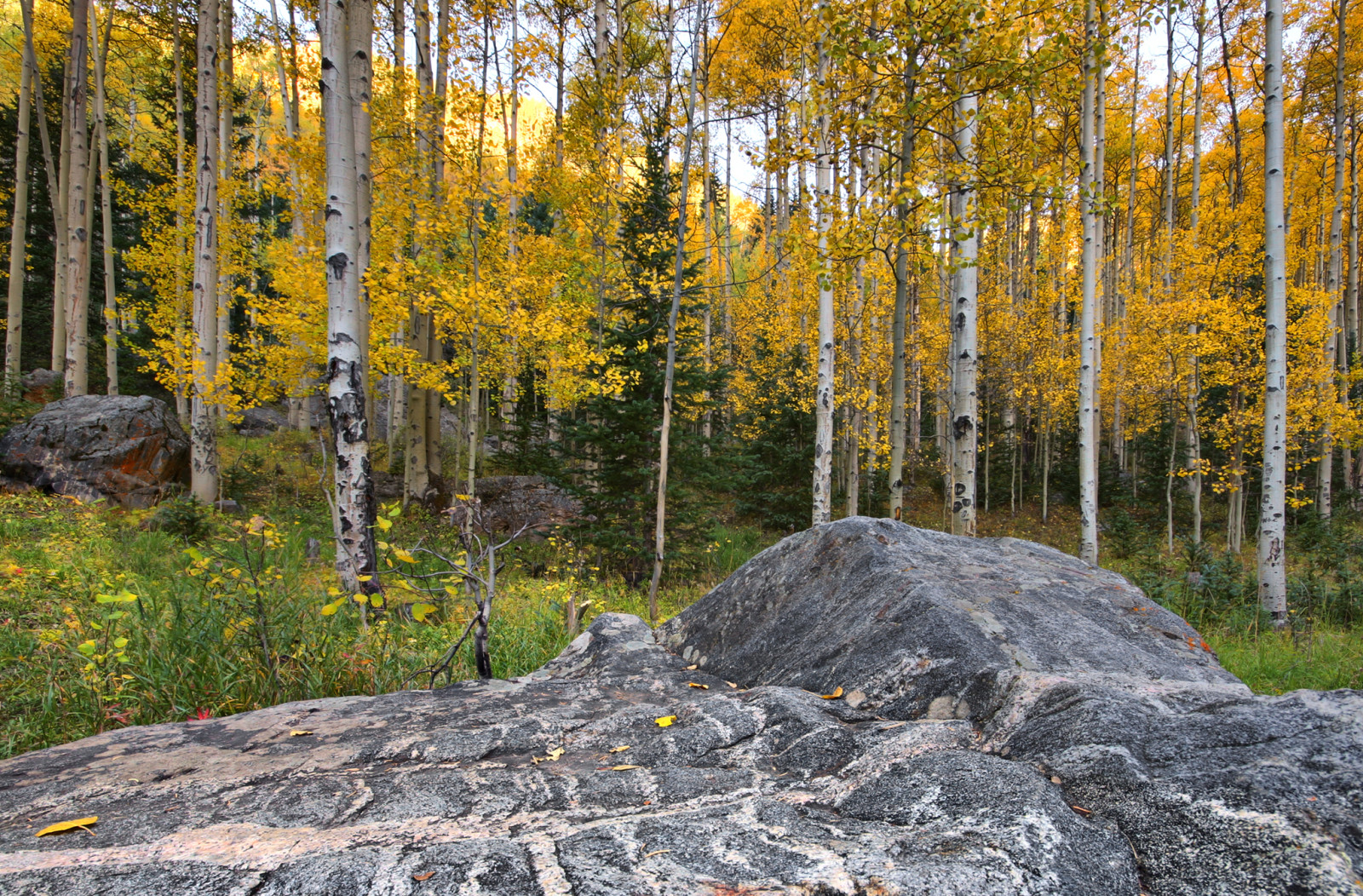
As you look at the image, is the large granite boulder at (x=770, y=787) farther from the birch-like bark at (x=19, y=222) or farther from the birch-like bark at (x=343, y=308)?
the birch-like bark at (x=19, y=222)

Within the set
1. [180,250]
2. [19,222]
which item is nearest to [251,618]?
[180,250]

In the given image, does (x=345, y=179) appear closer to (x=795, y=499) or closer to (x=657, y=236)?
(x=657, y=236)

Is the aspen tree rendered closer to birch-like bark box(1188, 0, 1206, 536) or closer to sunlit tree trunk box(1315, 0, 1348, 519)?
birch-like bark box(1188, 0, 1206, 536)

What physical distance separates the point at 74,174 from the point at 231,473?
624cm

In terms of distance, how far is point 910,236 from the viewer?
223 inches

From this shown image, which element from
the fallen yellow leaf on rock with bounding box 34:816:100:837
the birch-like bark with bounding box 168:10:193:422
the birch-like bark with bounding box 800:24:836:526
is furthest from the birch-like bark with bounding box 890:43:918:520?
the birch-like bark with bounding box 168:10:193:422

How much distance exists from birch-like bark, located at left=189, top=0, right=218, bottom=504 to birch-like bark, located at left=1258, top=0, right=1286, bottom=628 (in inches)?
563

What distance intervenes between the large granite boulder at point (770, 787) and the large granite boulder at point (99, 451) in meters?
10.2

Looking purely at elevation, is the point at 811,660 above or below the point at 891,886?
below

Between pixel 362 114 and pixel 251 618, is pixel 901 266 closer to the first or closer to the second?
pixel 362 114

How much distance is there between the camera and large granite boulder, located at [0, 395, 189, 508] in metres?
9.06

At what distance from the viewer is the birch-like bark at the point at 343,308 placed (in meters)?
4.66

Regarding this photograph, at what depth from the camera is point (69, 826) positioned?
1355 mm

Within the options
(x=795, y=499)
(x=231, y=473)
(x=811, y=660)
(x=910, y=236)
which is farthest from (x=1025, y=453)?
(x=231, y=473)
